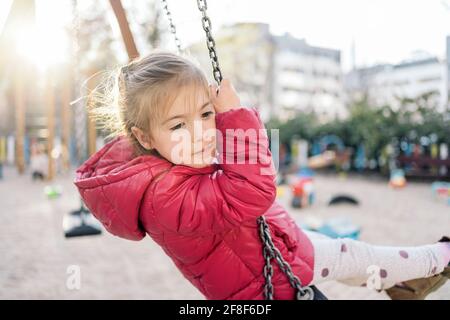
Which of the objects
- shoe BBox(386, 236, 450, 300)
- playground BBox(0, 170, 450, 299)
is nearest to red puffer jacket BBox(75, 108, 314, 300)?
shoe BBox(386, 236, 450, 300)

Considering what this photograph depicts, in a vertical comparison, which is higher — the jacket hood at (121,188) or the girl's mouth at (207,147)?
the girl's mouth at (207,147)

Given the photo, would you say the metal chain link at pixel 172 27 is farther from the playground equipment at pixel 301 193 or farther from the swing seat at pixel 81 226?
the playground equipment at pixel 301 193

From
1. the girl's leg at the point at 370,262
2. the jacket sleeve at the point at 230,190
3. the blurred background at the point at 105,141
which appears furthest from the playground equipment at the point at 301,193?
the jacket sleeve at the point at 230,190

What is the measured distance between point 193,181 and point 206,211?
9cm

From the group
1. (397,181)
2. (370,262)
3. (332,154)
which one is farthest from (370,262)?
(332,154)

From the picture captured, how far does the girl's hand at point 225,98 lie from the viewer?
111 centimetres

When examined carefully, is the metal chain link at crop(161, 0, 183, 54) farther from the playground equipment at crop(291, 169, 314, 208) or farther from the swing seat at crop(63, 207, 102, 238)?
the playground equipment at crop(291, 169, 314, 208)

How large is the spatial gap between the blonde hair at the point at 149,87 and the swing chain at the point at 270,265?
1.14 feet

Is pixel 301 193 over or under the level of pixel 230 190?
under

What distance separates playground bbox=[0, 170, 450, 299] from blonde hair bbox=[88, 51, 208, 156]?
4.25 feet

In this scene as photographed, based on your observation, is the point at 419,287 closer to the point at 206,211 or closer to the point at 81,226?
the point at 206,211

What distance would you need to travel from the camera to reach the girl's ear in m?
1.18

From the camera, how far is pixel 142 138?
119 cm
